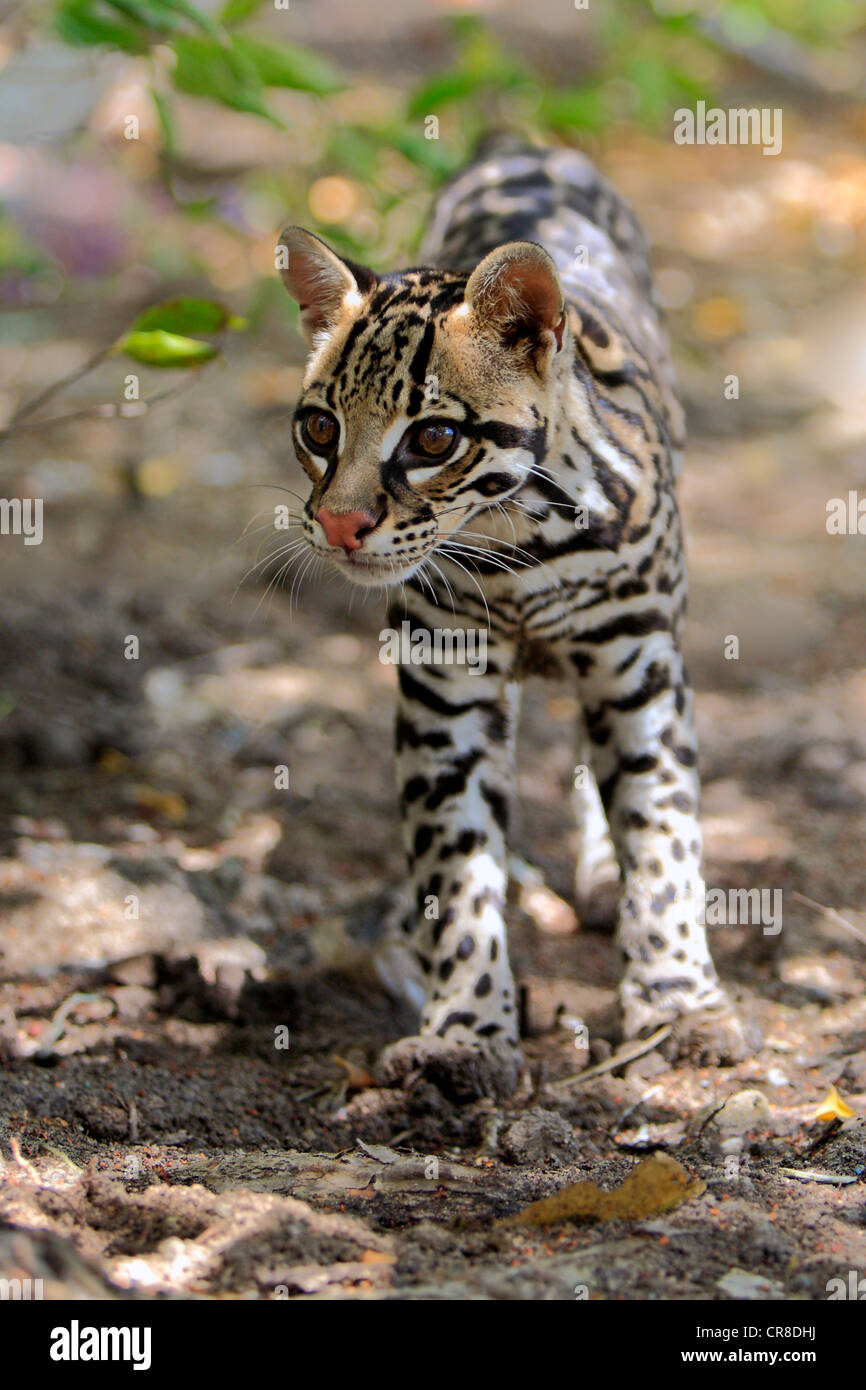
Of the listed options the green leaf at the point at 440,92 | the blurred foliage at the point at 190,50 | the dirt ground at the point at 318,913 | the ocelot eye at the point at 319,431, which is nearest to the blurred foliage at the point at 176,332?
the ocelot eye at the point at 319,431

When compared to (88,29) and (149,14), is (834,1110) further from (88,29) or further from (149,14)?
(88,29)

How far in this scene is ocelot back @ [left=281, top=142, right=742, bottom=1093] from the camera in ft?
11.6

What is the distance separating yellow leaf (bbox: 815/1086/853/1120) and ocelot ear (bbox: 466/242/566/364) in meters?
1.92

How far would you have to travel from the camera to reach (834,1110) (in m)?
3.50

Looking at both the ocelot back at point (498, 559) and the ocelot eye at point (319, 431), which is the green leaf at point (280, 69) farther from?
the ocelot eye at point (319, 431)

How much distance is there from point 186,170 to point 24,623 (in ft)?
20.1

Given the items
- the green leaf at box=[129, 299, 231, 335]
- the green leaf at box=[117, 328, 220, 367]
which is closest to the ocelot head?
the green leaf at box=[117, 328, 220, 367]

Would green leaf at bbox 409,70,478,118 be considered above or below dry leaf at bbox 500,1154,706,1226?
above

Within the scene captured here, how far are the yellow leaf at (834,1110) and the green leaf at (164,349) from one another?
2611 millimetres

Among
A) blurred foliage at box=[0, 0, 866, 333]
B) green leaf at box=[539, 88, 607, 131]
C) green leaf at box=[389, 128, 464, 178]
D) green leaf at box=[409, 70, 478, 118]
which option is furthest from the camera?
green leaf at box=[539, 88, 607, 131]

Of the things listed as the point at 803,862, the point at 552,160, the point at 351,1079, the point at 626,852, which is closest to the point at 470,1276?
the point at 351,1079

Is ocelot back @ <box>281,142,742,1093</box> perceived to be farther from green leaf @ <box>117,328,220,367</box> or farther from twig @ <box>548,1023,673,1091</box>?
green leaf @ <box>117,328,220,367</box>

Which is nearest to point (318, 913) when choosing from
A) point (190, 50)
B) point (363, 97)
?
point (190, 50)

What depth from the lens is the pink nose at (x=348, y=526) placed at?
344cm
